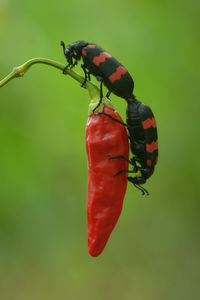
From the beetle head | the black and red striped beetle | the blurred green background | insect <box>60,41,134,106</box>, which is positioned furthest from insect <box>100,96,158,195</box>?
the blurred green background

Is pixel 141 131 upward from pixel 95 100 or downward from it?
downward

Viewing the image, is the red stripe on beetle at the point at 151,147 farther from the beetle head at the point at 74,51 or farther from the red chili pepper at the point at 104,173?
the beetle head at the point at 74,51

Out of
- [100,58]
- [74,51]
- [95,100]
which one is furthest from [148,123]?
[74,51]

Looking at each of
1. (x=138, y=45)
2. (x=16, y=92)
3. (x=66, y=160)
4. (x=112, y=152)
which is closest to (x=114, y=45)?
(x=138, y=45)

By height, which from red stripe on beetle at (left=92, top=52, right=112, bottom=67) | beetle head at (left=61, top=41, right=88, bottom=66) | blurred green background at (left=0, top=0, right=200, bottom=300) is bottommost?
blurred green background at (left=0, top=0, right=200, bottom=300)

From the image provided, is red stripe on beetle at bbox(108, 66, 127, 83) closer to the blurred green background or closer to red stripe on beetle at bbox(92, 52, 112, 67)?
red stripe on beetle at bbox(92, 52, 112, 67)

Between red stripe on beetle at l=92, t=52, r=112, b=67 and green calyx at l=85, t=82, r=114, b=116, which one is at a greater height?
red stripe on beetle at l=92, t=52, r=112, b=67

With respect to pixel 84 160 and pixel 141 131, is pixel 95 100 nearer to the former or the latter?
pixel 141 131
